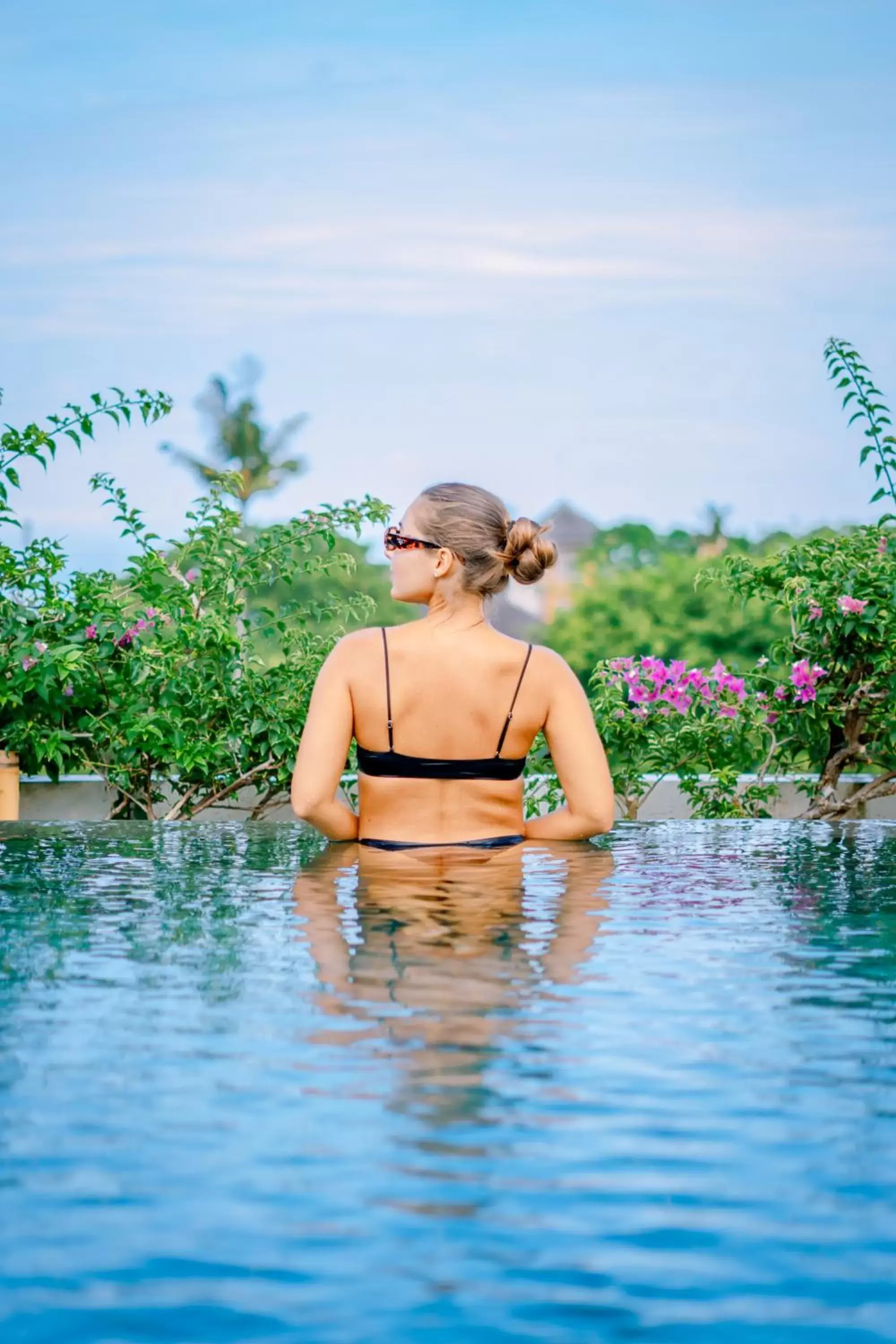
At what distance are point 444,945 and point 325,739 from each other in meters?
1.44

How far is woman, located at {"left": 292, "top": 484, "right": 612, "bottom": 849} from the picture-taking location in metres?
3.98

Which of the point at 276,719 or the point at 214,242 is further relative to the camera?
the point at 214,242

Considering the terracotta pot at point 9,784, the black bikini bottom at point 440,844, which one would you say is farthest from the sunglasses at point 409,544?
the terracotta pot at point 9,784

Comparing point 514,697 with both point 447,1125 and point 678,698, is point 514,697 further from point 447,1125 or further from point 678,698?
point 678,698

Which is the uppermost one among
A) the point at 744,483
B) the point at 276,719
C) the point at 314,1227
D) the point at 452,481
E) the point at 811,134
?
the point at 811,134

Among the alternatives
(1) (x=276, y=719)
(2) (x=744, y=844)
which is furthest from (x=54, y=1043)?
(1) (x=276, y=719)

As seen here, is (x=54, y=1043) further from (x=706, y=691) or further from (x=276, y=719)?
(x=706, y=691)

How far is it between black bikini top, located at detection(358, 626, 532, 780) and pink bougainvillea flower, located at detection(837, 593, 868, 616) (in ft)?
11.3

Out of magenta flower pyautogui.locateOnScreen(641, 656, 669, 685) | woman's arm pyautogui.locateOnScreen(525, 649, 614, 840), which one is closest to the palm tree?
magenta flower pyautogui.locateOnScreen(641, 656, 669, 685)

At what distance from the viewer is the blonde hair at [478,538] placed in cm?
396

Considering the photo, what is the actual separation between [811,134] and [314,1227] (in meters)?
53.6

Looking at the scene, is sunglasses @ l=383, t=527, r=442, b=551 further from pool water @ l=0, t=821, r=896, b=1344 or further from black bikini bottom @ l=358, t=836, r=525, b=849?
pool water @ l=0, t=821, r=896, b=1344

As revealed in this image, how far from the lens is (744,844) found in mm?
4668

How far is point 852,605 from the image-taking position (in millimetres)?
7164
